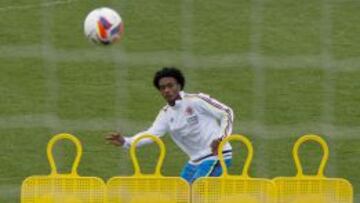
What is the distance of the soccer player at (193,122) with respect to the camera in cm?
579

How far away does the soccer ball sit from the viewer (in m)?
5.71

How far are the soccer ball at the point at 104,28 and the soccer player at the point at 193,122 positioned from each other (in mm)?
279

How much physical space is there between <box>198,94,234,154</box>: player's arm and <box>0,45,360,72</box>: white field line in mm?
2076

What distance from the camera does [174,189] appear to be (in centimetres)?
455

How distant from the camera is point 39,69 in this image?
838 cm

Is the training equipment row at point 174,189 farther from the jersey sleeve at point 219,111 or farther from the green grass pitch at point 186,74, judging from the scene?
the green grass pitch at point 186,74

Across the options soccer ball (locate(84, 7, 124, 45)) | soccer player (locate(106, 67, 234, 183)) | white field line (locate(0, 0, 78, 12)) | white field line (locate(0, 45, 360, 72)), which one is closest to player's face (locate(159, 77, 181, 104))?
soccer player (locate(106, 67, 234, 183))

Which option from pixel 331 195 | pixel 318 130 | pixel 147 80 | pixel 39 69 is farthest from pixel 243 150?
pixel 331 195

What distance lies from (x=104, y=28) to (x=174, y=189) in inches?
54.5

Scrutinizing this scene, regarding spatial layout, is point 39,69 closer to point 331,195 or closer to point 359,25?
point 359,25

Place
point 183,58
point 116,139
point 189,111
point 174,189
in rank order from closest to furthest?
point 174,189
point 116,139
point 189,111
point 183,58

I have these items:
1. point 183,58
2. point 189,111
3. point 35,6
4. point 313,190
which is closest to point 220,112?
point 189,111

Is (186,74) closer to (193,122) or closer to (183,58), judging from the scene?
(183,58)

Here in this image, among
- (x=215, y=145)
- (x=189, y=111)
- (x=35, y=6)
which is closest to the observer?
(x=215, y=145)
